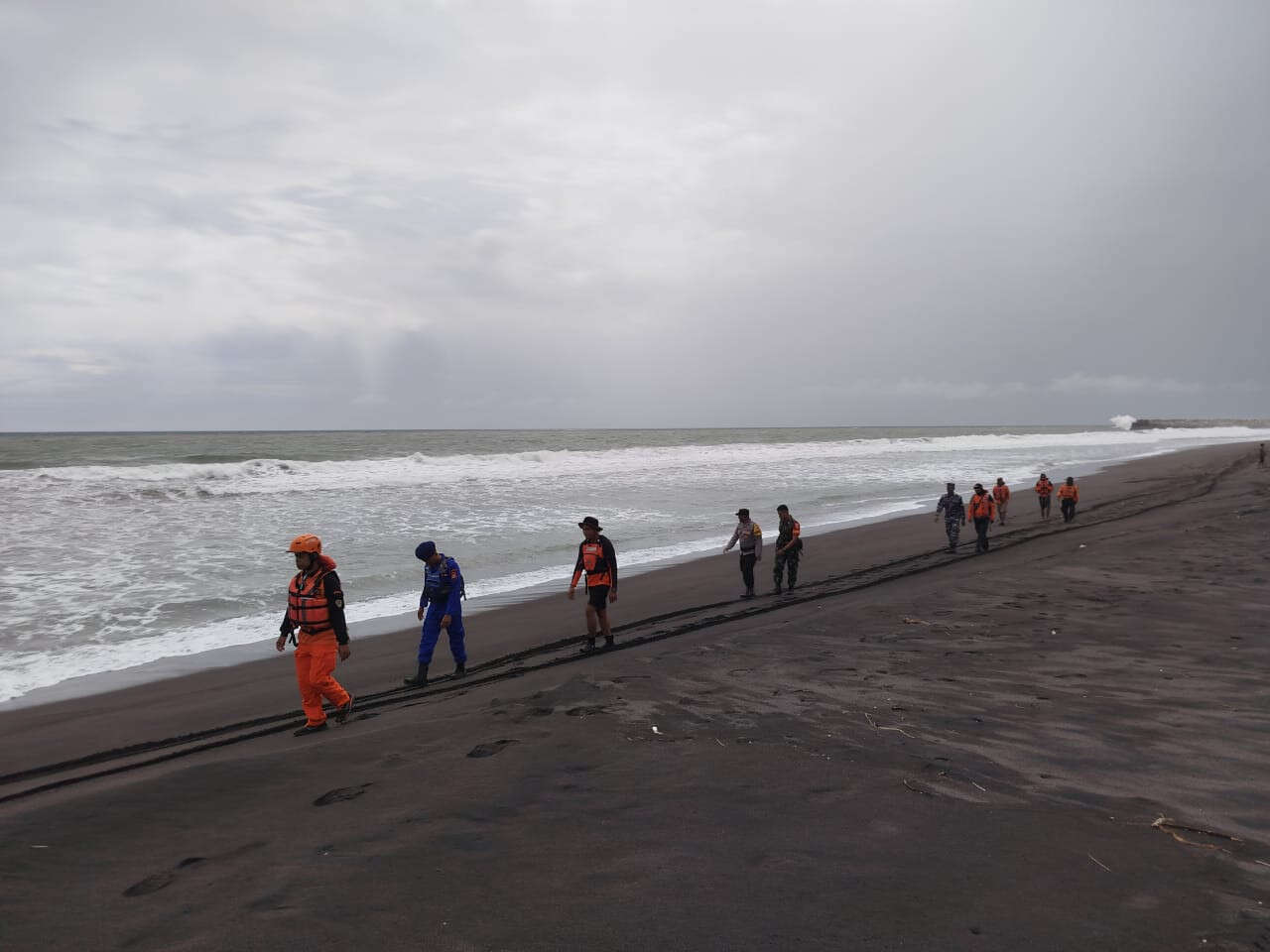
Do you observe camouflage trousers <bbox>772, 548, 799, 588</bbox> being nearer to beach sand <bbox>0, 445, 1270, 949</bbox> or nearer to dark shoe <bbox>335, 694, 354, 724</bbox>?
beach sand <bbox>0, 445, 1270, 949</bbox>

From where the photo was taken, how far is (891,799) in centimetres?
472

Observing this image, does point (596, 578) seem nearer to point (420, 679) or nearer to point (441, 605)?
point (441, 605)

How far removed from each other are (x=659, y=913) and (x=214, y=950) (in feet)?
6.68

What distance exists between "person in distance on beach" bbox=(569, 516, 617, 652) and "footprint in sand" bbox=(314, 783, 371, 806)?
451 centimetres

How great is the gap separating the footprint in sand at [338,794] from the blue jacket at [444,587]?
12.0 feet

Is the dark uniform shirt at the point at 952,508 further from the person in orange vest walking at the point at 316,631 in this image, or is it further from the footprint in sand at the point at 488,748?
the person in orange vest walking at the point at 316,631

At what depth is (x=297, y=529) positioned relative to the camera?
21484 millimetres

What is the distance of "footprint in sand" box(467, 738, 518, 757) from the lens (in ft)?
18.8

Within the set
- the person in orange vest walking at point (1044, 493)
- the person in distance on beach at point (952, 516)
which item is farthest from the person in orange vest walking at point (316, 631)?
the person in orange vest walking at point (1044, 493)

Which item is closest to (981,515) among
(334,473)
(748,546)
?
(748,546)

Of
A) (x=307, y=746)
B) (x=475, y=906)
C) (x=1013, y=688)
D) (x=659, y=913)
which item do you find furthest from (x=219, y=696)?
(x=1013, y=688)

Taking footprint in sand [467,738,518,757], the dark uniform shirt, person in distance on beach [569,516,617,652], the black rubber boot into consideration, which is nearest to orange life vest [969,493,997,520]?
the dark uniform shirt

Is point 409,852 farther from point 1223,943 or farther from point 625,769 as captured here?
point 1223,943

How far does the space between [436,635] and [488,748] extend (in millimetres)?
3191
